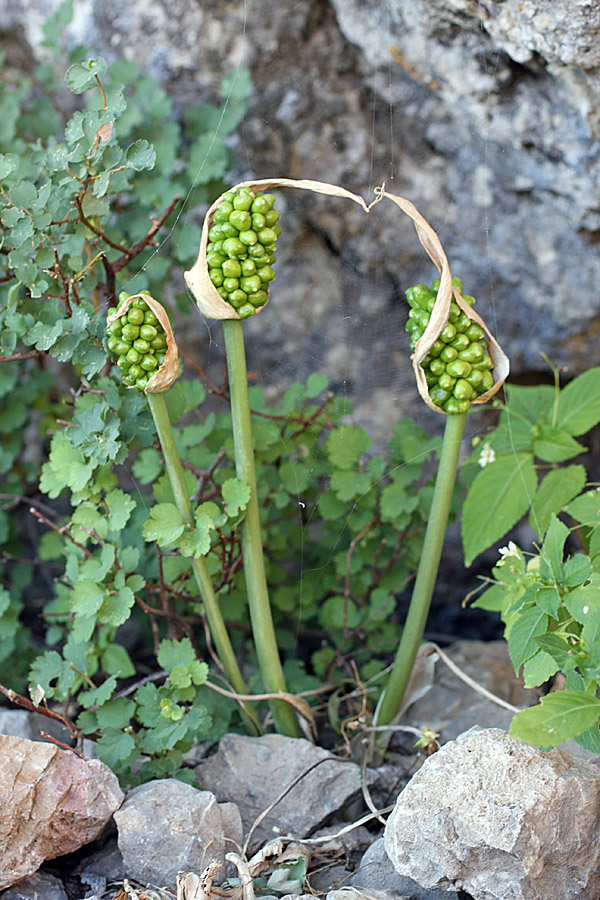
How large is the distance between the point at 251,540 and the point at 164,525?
14cm

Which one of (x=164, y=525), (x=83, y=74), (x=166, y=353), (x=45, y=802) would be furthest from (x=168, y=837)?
(x=83, y=74)

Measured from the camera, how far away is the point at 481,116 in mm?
1452

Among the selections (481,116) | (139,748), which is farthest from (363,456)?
(481,116)

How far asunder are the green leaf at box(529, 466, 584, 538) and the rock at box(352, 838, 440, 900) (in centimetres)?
51

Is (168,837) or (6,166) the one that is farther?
(6,166)

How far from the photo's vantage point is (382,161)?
1650 mm

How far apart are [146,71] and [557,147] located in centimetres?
86

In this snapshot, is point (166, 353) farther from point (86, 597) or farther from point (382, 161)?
point (382, 161)

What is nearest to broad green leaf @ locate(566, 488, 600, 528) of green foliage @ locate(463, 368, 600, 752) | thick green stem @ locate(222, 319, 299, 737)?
green foliage @ locate(463, 368, 600, 752)

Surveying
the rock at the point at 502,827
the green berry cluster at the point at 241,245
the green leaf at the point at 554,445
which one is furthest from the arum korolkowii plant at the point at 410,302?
the rock at the point at 502,827

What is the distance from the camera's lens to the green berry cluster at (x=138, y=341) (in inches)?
35.9

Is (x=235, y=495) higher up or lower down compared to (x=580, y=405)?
higher up

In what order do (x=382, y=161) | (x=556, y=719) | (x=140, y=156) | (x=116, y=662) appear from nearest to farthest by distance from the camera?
(x=556, y=719), (x=140, y=156), (x=116, y=662), (x=382, y=161)

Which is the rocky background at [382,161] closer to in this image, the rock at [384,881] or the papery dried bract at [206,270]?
the papery dried bract at [206,270]
